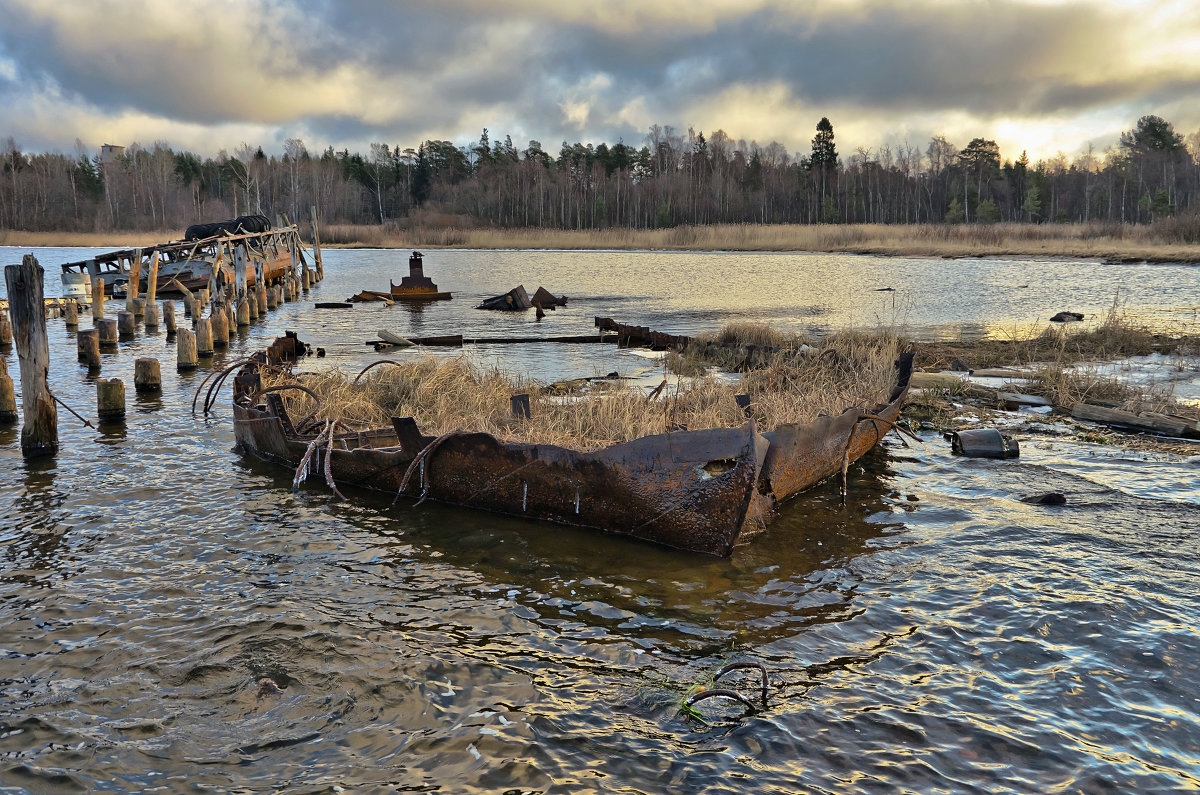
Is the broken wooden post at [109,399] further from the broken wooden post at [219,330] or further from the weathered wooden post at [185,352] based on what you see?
the broken wooden post at [219,330]

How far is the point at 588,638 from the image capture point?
4.98 meters

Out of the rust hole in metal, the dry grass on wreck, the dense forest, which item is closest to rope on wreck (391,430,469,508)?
the dry grass on wreck

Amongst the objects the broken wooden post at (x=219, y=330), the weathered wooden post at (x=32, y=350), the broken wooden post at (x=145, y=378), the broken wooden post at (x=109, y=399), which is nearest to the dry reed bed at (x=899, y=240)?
the broken wooden post at (x=219, y=330)

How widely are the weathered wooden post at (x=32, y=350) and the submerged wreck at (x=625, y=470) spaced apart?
2.79 m

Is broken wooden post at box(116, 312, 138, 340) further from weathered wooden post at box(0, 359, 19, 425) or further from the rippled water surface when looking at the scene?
the rippled water surface

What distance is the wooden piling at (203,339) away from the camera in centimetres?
1739

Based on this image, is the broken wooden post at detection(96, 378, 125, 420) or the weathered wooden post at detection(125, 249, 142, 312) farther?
the weathered wooden post at detection(125, 249, 142, 312)

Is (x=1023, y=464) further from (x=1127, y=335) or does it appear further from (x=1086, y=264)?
(x=1086, y=264)

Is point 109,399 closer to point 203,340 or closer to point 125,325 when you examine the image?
point 203,340

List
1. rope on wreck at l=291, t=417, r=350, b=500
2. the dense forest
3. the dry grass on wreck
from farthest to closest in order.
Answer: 1. the dense forest
2. the dry grass on wreck
3. rope on wreck at l=291, t=417, r=350, b=500

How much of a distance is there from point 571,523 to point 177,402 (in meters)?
8.64

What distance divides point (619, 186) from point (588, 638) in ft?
298

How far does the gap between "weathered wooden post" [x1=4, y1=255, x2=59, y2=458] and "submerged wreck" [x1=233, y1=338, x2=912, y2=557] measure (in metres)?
2.79

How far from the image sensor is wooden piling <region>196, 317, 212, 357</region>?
1739 centimetres
